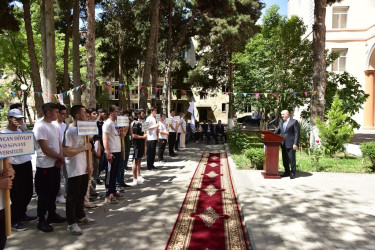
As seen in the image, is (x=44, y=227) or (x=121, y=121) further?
(x=121, y=121)

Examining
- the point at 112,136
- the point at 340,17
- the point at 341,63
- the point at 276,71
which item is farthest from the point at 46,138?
the point at 340,17

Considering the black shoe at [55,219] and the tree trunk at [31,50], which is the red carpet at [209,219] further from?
the tree trunk at [31,50]

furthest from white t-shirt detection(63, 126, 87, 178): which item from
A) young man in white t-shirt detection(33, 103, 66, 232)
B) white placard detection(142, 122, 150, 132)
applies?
white placard detection(142, 122, 150, 132)

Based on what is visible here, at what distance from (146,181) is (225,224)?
11.9ft

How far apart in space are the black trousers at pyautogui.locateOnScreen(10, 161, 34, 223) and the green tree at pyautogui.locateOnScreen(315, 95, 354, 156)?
10.3m

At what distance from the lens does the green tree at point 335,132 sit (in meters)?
11.5

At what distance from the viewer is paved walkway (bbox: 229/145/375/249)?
4.38 meters

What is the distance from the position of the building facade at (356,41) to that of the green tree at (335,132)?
16701mm

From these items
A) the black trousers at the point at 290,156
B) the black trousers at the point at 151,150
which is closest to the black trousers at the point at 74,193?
the black trousers at the point at 151,150

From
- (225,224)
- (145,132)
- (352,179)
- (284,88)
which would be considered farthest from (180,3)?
(225,224)

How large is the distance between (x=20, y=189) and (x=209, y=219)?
325 cm

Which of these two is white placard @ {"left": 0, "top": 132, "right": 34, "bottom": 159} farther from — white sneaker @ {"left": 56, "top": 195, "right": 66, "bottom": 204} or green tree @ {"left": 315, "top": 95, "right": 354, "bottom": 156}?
green tree @ {"left": 315, "top": 95, "right": 354, "bottom": 156}

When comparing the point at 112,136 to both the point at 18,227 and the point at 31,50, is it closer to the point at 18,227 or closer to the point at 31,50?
the point at 18,227

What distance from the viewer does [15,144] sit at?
3574 mm
